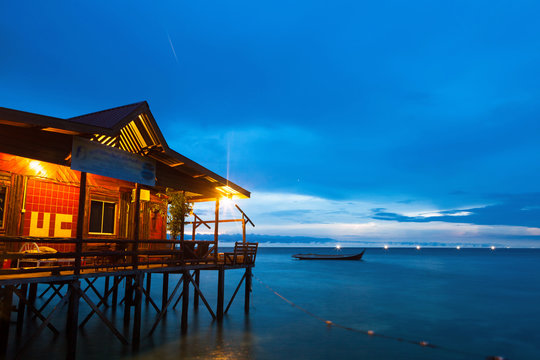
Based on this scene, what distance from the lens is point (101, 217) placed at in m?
15.5

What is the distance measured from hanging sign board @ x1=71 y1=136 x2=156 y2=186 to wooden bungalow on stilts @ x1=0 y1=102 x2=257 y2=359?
3 cm

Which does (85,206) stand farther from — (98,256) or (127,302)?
(127,302)

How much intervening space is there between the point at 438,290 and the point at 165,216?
29.0 meters

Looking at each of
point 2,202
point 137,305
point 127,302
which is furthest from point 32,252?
point 127,302

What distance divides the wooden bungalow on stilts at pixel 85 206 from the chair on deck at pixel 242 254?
0.16ft

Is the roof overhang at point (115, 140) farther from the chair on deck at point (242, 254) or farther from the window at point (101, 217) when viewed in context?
the window at point (101, 217)

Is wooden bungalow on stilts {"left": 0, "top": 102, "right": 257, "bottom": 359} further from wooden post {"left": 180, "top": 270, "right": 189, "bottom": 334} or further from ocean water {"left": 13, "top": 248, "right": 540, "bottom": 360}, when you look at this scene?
ocean water {"left": 13, "top": 248, "right": 540, "bottom": 360}

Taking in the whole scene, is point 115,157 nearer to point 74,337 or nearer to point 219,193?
point 74,337

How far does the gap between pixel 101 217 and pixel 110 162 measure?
5.35 meters

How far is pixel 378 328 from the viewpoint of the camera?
64.1 feet

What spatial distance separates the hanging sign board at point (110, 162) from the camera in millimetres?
10078

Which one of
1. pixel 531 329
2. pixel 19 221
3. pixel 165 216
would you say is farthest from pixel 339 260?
pixel 19 221

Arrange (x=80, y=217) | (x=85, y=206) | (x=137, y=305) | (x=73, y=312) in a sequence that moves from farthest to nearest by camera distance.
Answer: (x=85, y=206) → (x=137, y=305) → (x=73, y=312) → (x=80, y=217)

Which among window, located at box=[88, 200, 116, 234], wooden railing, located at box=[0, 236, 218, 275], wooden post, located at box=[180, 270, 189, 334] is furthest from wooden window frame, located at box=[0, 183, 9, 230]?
wooden post, located at box=[180, 270, 189, 334]
